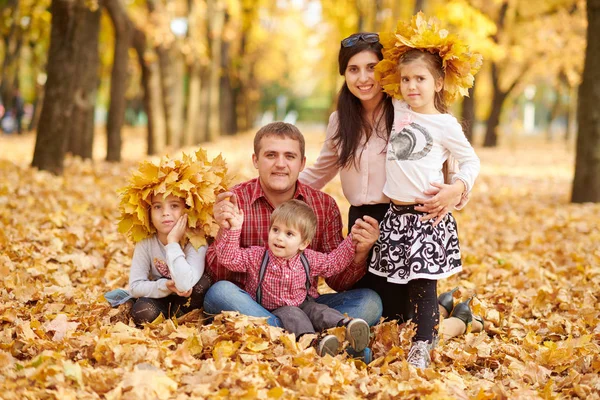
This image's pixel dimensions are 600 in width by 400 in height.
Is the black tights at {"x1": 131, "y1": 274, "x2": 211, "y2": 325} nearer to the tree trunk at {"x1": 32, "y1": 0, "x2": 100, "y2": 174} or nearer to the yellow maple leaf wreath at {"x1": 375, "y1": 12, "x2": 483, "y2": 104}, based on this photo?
the yellow maple leaf wreath at {"x1": 375, "y1": 12, "x2": 483, "y2": 104}

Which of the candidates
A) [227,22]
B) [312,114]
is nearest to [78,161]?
[227,22]

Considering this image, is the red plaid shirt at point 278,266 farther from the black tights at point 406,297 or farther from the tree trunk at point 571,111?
the tree trunk at point 571,111

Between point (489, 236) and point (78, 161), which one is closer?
point (489, 236)

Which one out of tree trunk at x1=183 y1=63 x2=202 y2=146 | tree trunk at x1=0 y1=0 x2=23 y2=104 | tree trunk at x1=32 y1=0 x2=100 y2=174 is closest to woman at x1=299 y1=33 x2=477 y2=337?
tree trunk at x1=32 y1=0 x2=100 y2=174

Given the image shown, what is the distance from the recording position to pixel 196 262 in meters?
4.09

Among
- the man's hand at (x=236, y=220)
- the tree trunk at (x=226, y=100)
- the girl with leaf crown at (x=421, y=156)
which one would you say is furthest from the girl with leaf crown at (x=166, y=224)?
the tree trunk at (x=226, y=100)

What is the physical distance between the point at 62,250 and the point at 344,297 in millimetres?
3006

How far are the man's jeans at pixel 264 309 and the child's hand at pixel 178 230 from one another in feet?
1.21

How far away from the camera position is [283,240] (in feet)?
12.8

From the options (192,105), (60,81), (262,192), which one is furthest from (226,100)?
(262,192)

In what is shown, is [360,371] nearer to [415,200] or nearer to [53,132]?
[415,200]

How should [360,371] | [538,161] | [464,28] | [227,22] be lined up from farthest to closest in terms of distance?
1. [227,22]
2. [538,161]
3. [464,28]
4. [360,371]

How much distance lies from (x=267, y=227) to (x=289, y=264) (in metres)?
0.38

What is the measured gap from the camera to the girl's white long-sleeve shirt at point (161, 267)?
3906mm
